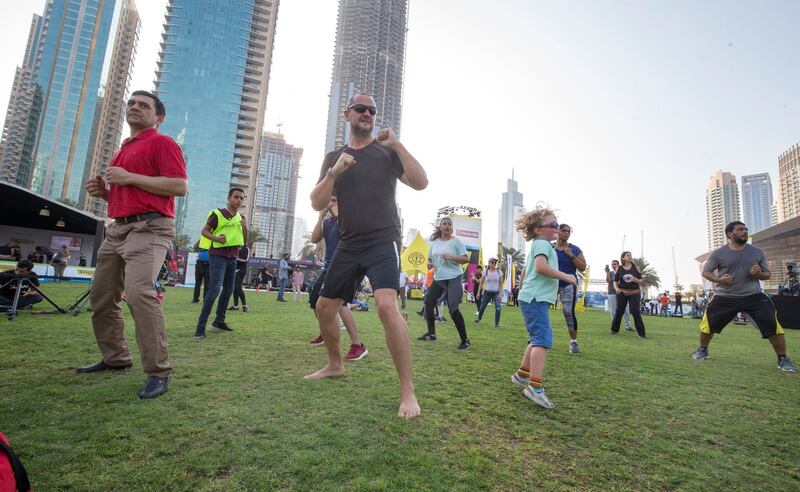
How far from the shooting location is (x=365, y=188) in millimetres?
2992

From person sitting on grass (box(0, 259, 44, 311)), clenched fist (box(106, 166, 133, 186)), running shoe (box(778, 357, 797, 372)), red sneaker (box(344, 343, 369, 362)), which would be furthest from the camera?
person sitting on grass (box(0, 259, 44, 311))

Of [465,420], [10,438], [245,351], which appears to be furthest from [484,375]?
[10,438]

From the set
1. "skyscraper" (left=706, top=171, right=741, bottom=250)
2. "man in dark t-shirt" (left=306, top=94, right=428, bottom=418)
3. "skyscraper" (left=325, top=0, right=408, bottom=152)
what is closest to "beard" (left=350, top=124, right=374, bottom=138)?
"man in dark t-shirt" (left=306, top=94, right=428, bottom=418)

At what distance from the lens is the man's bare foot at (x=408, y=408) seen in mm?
2508

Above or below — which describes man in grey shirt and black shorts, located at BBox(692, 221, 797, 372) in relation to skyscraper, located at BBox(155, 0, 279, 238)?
below

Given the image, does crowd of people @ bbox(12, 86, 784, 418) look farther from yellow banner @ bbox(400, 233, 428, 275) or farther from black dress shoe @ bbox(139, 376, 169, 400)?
yellow banner @ bbox(400, 233, 428, 275)

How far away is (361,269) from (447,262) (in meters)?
3.94

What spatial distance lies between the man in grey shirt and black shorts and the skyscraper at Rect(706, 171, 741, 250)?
154m

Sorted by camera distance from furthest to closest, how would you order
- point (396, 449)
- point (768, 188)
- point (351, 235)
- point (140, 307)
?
point (768, 188), point (351, 235), point (140, 307), point (396, 449)

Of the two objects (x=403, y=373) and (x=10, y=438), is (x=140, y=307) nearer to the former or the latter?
(x=10, y=438)

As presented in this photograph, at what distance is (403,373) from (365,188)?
54.6 inches

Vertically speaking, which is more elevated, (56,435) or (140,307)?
(140,307)

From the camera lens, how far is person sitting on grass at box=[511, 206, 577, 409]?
11.4ft

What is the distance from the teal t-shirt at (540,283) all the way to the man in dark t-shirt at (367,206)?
1.47m
